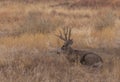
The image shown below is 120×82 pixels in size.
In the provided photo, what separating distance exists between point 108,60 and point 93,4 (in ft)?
62.7

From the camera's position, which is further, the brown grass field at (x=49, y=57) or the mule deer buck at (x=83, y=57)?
the mule deer buck at (x=83, y=57)

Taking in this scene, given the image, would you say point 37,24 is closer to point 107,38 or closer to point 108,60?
point 107,38

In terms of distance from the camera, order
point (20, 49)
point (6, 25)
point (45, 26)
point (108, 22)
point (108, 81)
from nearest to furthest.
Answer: point (108, 81), point (20, 49), point (45, 26), point (108, 22), point (6, 25)

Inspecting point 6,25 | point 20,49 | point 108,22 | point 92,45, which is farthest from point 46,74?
point 6,25

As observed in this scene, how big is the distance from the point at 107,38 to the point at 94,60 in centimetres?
365

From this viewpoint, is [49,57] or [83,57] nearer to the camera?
[83,57]

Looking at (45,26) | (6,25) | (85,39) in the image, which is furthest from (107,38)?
(6,25)

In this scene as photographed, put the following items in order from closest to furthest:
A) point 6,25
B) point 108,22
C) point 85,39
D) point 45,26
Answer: point 85,39 < point 45,26 < point 108,22 < point 6,25

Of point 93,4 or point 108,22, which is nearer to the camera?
point 108,22

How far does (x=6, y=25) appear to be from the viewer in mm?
17266

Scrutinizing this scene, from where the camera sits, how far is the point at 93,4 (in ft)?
91.7

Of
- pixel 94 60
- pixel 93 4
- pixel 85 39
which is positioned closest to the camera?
pixel 94 60

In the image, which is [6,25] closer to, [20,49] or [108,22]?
[108,22]

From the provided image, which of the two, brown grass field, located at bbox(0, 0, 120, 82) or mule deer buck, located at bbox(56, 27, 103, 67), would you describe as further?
mule deer buck, located at bbox(56, 27, 103, 67)
